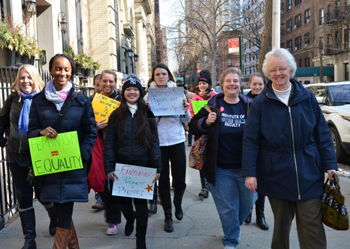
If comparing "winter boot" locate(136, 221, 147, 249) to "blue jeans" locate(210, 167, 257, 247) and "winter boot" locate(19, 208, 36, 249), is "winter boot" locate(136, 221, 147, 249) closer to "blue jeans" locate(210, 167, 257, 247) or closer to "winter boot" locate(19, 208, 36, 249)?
"blue jeans" locate(210, 167, 257, 247)

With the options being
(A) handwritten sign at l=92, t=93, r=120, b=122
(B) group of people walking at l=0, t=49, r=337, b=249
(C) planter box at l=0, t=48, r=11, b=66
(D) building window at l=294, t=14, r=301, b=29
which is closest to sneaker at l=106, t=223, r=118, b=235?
(B) group of people walking at l=0, t=49, r=337, b=249

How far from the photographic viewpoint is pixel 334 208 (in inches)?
110

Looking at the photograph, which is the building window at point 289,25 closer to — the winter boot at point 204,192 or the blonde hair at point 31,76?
the winter boot at point 204,192

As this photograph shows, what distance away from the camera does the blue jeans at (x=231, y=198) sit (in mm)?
3670

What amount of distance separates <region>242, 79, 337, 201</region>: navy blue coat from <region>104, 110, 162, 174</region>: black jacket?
112 centimetres

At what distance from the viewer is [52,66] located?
3307mm

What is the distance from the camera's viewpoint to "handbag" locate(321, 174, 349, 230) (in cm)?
279

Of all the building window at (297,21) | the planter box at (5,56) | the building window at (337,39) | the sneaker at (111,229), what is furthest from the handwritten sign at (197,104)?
the building window at (297,21)

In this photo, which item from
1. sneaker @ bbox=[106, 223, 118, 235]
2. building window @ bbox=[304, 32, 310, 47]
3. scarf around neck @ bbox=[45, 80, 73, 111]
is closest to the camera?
scarf around neck @ bbox=[45, 80, 73, 111]

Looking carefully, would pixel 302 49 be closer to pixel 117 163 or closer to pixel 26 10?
pixel 26 10

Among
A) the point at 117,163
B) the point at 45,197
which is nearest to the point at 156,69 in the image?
the point at 117,163

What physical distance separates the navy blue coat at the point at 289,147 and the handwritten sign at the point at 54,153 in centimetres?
156

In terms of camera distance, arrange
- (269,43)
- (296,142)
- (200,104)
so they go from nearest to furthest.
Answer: (296,142) → (200,104) → (269,43)

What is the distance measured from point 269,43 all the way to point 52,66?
11138 mm
